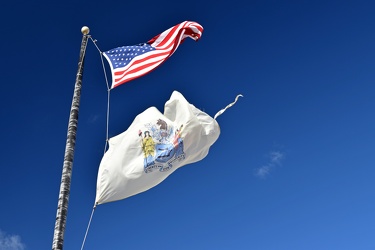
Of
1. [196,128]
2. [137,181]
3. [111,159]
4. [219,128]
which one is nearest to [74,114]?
[111,159]

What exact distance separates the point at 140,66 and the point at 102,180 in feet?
13.0

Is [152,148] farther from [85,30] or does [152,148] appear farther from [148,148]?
[85,30]

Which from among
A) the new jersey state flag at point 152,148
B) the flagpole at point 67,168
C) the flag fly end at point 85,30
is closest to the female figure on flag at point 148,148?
the new jersey state flag at point 152,148

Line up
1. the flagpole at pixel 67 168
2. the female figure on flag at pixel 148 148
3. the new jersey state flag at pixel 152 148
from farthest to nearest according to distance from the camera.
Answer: the female figure on flag at pixel 148 148, the new jersey state flag at pixel 152 148, the flagpole at pixel 67 168

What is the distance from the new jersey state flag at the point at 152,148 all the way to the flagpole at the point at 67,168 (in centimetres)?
86

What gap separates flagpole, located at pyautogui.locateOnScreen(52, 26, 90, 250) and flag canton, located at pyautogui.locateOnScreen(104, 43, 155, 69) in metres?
1.04

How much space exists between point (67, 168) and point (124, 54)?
4521mm

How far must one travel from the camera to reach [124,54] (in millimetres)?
15109

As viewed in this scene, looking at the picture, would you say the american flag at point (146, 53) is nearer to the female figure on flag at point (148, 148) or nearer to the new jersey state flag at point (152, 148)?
the new jersey state flag at point (152, 148)

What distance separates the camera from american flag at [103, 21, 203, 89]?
1448 cm

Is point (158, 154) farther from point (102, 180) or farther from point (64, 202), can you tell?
point (64, 202)

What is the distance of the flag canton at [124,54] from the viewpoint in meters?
14.8

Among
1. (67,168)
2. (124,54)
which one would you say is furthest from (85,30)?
(67,168)

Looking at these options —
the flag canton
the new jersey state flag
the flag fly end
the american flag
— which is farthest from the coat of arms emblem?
the flag fly end
